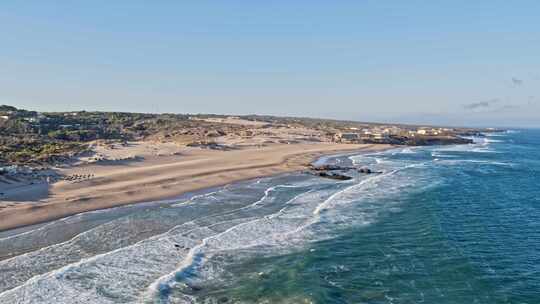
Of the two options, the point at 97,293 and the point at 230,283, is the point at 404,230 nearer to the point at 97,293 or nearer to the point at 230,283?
the point at 230,283

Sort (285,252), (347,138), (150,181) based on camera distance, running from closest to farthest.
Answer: (285,252), (150,181), (347,138)

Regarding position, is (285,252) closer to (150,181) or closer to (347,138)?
(150,181)

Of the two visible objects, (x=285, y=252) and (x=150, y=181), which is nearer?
(x=285, y=252)

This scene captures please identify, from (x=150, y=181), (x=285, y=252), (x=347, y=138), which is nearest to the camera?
(x=285, y=252)

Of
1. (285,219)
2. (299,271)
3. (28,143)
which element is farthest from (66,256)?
(28,143)

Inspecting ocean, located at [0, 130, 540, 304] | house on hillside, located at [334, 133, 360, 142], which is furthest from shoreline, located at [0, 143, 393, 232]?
house on hillside, located at [334, 133, 360, 142]

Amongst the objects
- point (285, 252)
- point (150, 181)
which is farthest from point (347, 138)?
point (285, 252)
